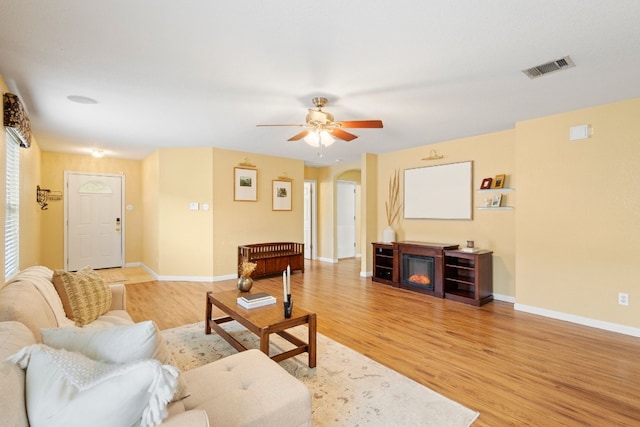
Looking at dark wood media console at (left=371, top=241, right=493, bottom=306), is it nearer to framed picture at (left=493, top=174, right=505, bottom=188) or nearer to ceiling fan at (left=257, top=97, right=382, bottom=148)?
framed picture at (left=493, top=174, right=505, bottom=188)

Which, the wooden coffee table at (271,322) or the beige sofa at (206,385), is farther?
the wooden coffee table at (271,322)

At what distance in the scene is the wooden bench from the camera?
5.71 metres

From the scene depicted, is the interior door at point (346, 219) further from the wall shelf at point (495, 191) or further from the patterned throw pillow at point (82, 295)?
the patterned throw pillow at point (82, 295)

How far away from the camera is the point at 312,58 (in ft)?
7.71

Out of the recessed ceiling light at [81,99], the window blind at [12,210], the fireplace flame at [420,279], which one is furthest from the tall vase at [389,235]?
the window blind at [12,210]

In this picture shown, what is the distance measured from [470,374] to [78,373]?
2.56 m

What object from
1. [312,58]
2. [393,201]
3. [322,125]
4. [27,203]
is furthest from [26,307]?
[393,201]

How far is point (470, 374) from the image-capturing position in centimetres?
242

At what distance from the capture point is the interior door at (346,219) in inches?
322

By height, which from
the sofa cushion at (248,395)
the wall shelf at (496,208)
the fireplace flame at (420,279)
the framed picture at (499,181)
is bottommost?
the fireplace flame at (420,279)

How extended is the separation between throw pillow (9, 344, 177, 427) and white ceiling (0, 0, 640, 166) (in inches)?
73.7

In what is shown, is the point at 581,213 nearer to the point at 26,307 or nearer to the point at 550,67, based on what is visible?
the point at 550,67

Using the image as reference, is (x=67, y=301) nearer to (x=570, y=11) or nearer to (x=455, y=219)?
(x=570, y=11)

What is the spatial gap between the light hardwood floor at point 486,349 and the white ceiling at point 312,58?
2.46 m
